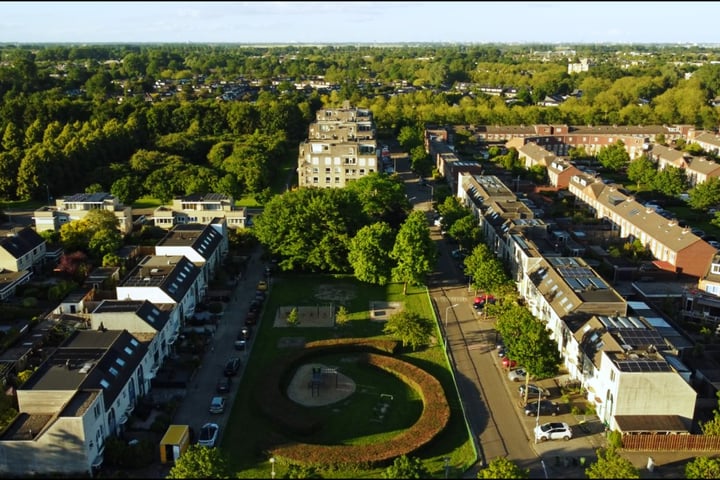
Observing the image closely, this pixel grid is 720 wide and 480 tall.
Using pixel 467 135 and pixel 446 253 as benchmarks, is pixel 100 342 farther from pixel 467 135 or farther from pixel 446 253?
pixel 467 135

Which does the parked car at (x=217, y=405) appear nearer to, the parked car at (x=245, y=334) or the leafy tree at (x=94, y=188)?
the parked car at (x=245, y=334)

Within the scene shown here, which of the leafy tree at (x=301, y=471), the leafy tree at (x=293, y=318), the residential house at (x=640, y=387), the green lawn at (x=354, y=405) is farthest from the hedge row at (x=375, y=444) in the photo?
the residential house at (x=640, y=387)

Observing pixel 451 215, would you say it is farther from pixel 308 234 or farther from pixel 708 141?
pixel 708 141

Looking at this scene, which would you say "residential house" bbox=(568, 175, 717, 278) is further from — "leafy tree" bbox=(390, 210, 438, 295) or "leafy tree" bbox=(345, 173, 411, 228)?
"leafy tree" bbox=(345, 173, 411, 228)

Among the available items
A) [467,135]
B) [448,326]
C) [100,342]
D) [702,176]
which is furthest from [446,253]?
[467,135]

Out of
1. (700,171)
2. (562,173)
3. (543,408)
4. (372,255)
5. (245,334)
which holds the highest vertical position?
(700,171)

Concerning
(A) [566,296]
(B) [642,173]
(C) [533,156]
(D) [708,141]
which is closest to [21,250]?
(A) [566,296]
